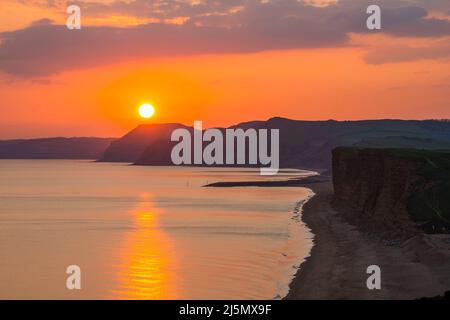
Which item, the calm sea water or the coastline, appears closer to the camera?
the coastline

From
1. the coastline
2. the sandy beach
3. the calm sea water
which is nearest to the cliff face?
the coastline

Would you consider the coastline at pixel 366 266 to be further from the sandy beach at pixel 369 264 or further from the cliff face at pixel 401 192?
the cliff face at pixel 401 192

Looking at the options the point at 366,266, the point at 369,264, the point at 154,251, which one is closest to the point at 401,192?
the point at 369,264

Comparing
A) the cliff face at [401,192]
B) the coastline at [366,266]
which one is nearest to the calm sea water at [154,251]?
the coastline at [366,266]

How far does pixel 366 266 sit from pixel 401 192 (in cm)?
1790

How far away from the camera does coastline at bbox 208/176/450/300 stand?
114 feet

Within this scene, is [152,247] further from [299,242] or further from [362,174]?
[362,174]

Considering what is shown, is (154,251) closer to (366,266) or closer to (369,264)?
(369,264)

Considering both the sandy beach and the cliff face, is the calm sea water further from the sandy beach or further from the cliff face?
the cliff face

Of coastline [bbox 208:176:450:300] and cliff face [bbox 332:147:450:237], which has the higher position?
cliff face [bbox 332:147:450:237]

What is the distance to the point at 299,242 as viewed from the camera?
5825 cm

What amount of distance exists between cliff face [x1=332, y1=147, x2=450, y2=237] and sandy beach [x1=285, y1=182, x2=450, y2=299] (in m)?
2.92

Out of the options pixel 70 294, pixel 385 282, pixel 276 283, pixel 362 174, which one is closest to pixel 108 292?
pixel 70 294

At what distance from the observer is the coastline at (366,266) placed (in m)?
34.8
